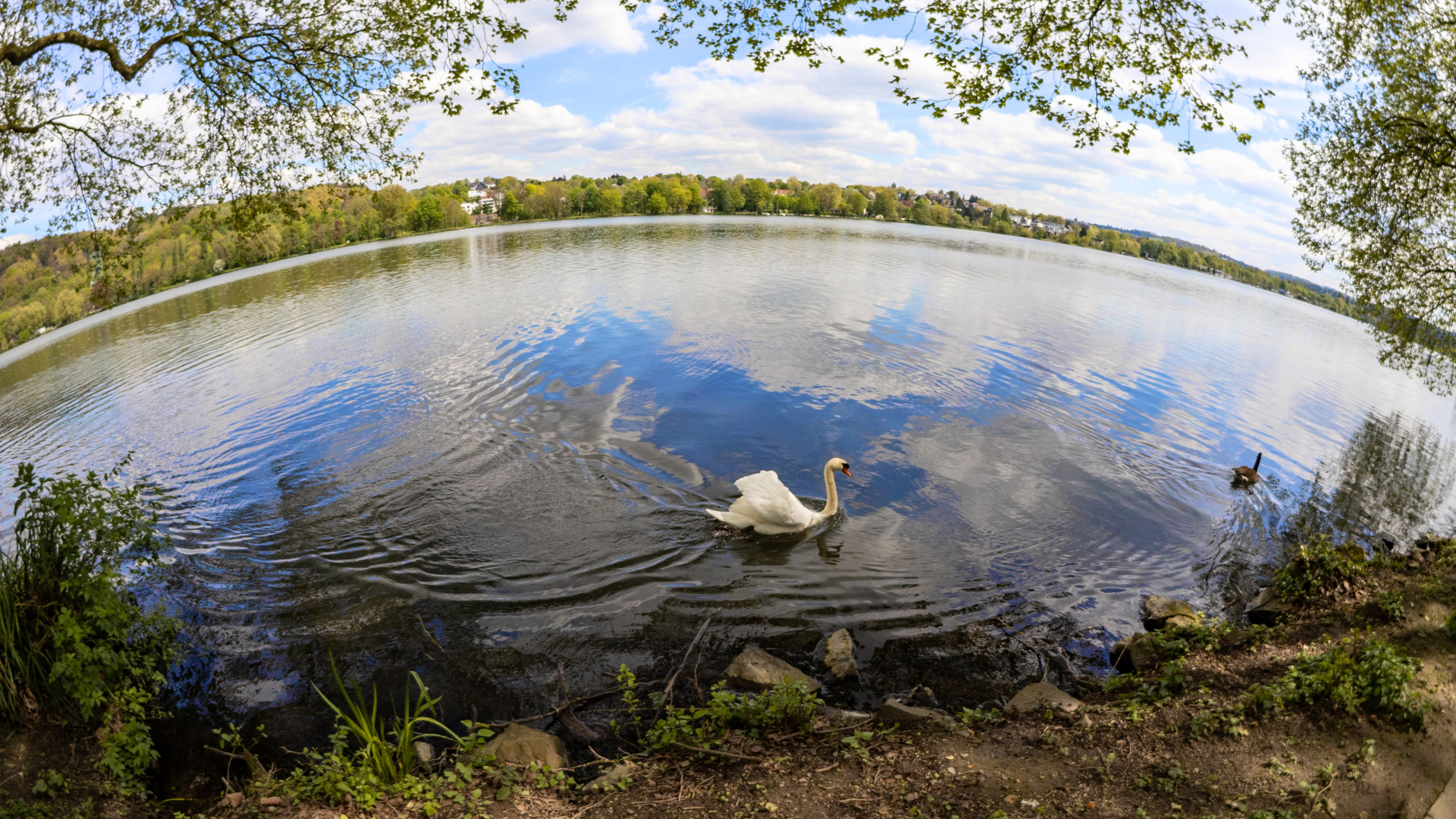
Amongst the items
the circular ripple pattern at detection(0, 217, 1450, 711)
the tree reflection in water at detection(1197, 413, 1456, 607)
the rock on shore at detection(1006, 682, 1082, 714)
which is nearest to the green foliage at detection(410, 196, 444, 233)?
the circular ripple pattern at detection(0, 217, 1450, 711)

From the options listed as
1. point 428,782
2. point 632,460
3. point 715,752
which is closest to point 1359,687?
point 715,752

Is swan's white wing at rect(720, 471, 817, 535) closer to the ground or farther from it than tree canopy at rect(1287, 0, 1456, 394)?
closer to the ground

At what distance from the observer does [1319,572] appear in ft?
27.5

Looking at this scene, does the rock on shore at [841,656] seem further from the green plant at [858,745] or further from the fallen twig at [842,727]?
the green plant at [858,745]

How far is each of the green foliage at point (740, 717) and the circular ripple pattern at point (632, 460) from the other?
186 cm

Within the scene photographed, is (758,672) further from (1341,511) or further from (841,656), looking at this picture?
(1341,511)

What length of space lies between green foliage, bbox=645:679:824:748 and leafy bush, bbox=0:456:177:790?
4644 millimetres

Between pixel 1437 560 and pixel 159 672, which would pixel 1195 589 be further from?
pixel 159 672

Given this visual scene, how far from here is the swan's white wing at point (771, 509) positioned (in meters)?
10.5

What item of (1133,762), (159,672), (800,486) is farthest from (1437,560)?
(159,672)

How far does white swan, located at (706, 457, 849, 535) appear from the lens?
34.4 feet

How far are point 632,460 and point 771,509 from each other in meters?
4.10

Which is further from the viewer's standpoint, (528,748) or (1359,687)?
(528,748)

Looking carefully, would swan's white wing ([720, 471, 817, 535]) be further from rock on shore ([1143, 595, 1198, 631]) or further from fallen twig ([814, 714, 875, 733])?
rock on shore ([1143, 595, 1198, 631])
